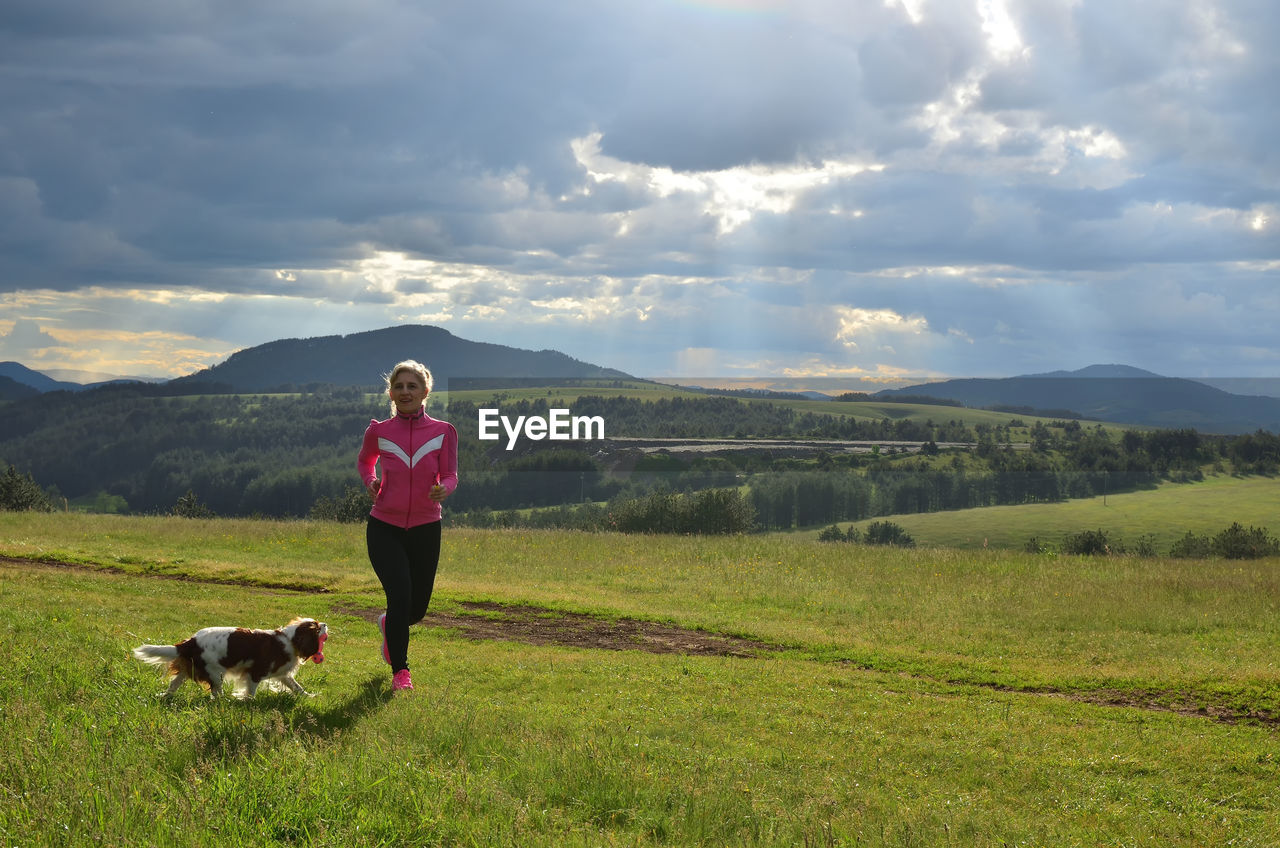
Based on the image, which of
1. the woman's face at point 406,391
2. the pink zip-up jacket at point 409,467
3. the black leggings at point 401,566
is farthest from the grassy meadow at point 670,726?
the woman's face at point 406,391

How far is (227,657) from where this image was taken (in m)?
8.25

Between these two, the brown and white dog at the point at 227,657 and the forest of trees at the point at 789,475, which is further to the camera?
the forest of trees at the point at 789,475

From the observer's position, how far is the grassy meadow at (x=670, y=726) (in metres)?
5.36

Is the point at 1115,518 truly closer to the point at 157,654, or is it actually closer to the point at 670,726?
the point at 670,726

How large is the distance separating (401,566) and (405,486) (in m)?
0.78

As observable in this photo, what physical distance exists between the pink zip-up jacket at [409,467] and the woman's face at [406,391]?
0.14 metres

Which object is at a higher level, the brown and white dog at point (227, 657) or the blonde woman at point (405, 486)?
the blonde woman at point (405, 486)

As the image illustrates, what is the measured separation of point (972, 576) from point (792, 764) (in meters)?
17.4

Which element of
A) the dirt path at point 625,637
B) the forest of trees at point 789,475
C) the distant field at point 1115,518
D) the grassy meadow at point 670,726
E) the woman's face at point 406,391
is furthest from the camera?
the forest of trees at point 789,475

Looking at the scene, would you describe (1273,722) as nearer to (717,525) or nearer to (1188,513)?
(717,525)

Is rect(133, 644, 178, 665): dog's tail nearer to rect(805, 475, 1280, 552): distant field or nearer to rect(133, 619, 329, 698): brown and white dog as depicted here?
rect(133, 619, 329, 698): brown and white dog

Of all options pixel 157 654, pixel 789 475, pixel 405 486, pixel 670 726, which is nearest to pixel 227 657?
pixel 157 654

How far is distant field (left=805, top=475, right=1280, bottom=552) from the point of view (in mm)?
69688

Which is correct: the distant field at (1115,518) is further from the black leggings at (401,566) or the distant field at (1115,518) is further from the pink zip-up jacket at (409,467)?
the pink zip-up jacket at (409,467)
